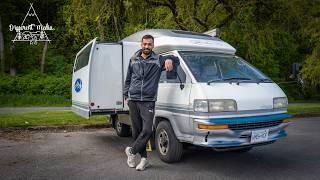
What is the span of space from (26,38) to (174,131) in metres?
25.5

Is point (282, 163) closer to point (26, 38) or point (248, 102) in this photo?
point (248, 102)

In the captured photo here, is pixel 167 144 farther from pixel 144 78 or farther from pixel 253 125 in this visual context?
pixel 253 125

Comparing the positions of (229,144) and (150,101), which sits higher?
(150,101)

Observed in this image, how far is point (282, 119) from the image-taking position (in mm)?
6930

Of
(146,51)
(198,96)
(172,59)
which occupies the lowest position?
(198,96)

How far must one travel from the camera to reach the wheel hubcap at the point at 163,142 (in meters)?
7.14

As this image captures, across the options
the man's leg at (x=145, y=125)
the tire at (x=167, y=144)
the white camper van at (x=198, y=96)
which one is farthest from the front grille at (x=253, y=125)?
the man's leg at (x=145, y=125)

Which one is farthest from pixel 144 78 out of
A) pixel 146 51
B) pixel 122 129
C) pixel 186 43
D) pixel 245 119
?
pixel 122 129

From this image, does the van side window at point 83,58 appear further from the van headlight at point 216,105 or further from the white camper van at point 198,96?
the van headlight at point 216,105

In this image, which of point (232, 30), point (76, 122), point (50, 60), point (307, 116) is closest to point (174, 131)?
point (76, 122)

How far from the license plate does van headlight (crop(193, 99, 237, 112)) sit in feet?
1.67

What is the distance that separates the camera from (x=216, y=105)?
6.34 meters

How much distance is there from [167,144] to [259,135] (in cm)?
153

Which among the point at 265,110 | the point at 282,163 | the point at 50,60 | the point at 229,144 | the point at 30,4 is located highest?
the point at 30,4
